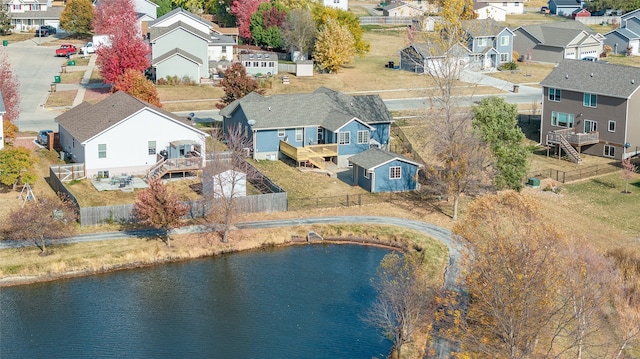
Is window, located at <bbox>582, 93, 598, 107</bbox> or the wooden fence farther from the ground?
the wooden fence

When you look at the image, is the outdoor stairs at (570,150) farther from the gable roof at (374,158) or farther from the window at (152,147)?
the window at (152,147)

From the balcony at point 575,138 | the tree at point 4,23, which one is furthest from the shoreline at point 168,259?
the tree at point 4,23

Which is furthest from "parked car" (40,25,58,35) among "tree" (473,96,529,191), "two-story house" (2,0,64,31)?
"tree" (473,96,529,191)

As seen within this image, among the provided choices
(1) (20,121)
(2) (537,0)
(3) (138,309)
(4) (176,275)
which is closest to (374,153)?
(4) (176,275)

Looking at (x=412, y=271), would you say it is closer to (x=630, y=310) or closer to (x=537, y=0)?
(x=630, y=310)

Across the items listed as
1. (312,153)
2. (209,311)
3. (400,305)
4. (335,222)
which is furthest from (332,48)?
(400,305)

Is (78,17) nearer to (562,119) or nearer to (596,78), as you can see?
(562,119)

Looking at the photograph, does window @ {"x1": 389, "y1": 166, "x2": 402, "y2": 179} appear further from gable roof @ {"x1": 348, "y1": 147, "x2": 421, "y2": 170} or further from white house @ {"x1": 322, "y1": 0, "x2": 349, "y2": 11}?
white house @ {"x1": 322, "y1": 0, "x2": 349, "y2": 11}
